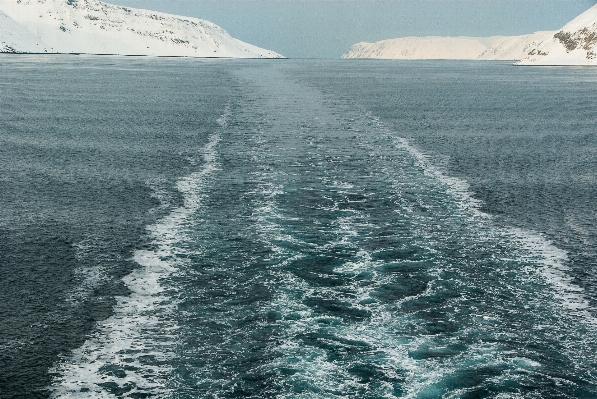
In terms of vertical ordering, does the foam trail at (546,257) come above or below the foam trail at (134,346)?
above

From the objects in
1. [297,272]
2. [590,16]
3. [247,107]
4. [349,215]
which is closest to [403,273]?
[297,272]

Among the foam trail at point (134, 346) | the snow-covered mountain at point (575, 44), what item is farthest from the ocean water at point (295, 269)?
the snow-covered mountain at point (575, 44)

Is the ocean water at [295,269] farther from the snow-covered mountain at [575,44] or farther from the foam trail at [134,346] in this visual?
the snow-covered mountain at [575,44]

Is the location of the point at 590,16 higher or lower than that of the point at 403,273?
higher

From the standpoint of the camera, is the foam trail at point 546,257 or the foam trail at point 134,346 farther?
the foam trail at point 546,257

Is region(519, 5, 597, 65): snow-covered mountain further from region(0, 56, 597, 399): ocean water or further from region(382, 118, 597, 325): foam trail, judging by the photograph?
region(382, 118, 597, 325): foam trail

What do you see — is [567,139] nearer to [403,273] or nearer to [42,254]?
[403,273]
